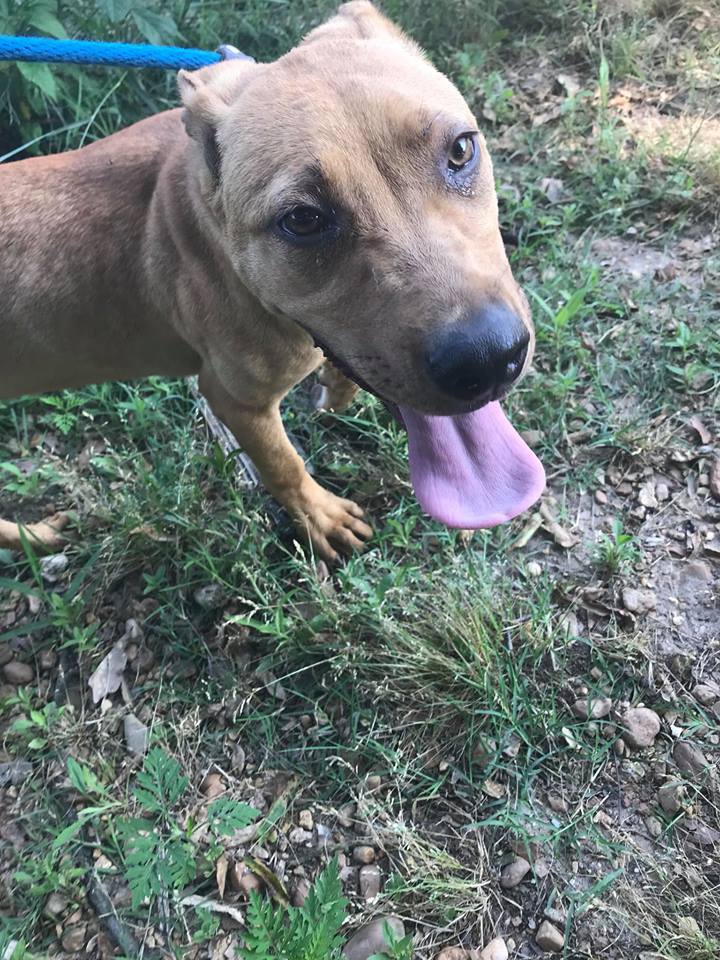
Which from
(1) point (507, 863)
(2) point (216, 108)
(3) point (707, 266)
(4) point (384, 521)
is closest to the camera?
(2) point (216, 108)

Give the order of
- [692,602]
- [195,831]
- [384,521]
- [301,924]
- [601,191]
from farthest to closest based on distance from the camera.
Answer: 1. [601,191]
2. [384,521]
3. [692,602]
4. [195,831]
5. [301,924]

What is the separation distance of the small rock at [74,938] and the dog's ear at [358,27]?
10.5 feet

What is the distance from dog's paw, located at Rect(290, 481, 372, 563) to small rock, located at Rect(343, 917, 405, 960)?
1423 mm

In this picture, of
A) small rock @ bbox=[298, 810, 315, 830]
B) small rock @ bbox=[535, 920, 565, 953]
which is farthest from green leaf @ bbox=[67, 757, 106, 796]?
small rock @ bbox=[535, 920, 565, 953]

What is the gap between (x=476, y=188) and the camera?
2.25 meters

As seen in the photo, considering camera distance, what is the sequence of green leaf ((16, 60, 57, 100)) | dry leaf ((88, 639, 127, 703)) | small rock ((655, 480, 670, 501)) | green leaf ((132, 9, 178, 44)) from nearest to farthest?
1. dry leaf ((88, 639, 127, 703))
2. small rock ((655, 480, 670, 501))
3. green leaf ((16, 60, 57, 100))
4. green leaf ((132, 9, 178, 44))

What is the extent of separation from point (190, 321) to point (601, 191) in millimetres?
2624

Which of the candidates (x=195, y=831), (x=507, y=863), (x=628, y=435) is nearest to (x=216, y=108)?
(x=628, y=435)

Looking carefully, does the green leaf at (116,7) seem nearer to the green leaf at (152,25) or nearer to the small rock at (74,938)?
the green leaf at (152,25)

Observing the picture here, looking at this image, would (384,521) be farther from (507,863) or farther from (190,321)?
(507,863)

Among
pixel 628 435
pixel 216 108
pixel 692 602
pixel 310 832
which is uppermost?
pixel 216 108

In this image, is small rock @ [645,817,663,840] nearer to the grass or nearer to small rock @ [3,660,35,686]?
the grass

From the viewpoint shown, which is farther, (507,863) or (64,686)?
(64,686)

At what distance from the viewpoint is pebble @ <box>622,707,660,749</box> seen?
274 centimetres
